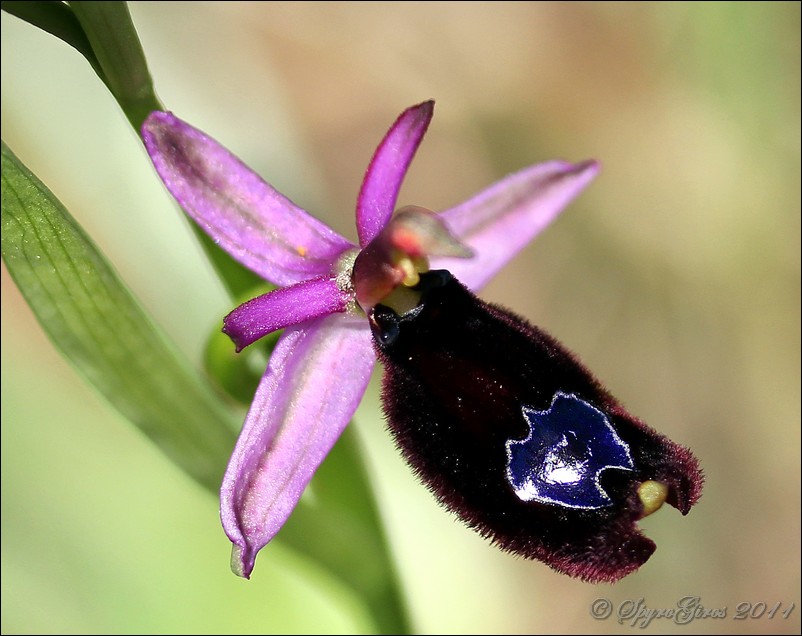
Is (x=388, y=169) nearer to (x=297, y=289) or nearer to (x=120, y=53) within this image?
(x=297, y=289)

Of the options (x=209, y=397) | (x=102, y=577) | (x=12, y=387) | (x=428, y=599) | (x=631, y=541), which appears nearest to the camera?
(x=631, y=541)

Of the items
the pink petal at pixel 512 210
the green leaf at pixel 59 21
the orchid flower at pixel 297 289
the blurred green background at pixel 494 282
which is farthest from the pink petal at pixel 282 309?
the blurred green background at pixel 494 282

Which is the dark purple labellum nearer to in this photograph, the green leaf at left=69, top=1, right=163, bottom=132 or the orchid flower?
the orchid flower

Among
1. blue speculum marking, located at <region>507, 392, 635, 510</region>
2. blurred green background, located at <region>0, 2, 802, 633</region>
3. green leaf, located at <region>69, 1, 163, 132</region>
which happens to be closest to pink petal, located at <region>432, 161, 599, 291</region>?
blue speculum marking, located at <region>507, 392, 635, 510</region>

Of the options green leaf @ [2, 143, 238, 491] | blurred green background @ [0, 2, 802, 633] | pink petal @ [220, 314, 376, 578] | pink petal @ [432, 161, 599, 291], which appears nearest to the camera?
pink petal @ [220, 314, 376, 578]

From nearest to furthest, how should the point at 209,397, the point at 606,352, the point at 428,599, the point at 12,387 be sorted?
the point at 209,397 < the point at 12,387 < the point at 428,599 < the point at 606,352

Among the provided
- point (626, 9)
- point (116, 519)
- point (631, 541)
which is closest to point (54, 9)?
point (631, 541)

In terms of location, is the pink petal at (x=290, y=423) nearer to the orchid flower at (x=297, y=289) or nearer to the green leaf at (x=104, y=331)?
the orchid flower at (x=297, y=289)

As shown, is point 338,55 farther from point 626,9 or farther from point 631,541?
point 631,541
